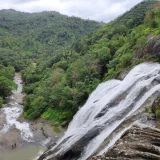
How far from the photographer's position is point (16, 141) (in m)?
45.4

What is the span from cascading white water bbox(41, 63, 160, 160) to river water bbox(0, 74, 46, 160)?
18.4ft

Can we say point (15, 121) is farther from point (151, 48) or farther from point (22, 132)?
point (151, 48)

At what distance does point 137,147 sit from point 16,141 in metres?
31.7

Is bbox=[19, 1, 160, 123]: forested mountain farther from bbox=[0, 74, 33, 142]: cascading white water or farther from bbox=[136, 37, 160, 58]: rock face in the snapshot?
bbox=[0, 74, 33, 142]: cascading white water

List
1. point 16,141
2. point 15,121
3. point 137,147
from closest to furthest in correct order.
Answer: point 137,147, point 16,141, point 15,121

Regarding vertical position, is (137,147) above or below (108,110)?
above

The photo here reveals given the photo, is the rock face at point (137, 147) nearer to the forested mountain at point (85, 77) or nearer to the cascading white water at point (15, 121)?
the forested mountain at point (85, 77)

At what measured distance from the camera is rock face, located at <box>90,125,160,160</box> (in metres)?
16.6

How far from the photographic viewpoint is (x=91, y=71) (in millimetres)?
58188

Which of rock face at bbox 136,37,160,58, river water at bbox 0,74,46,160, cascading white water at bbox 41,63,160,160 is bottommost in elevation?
river water at bbox 0,74,46,160

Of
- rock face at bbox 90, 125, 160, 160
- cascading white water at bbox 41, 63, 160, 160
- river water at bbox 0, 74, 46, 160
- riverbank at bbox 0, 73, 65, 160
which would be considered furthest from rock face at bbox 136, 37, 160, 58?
rock face at bbox 90, 125, 160, 160

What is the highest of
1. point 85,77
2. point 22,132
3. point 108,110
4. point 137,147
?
point 137,147

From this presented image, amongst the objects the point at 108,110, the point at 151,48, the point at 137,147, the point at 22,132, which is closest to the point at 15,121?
the point at 22,132

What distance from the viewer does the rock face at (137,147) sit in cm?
1659
